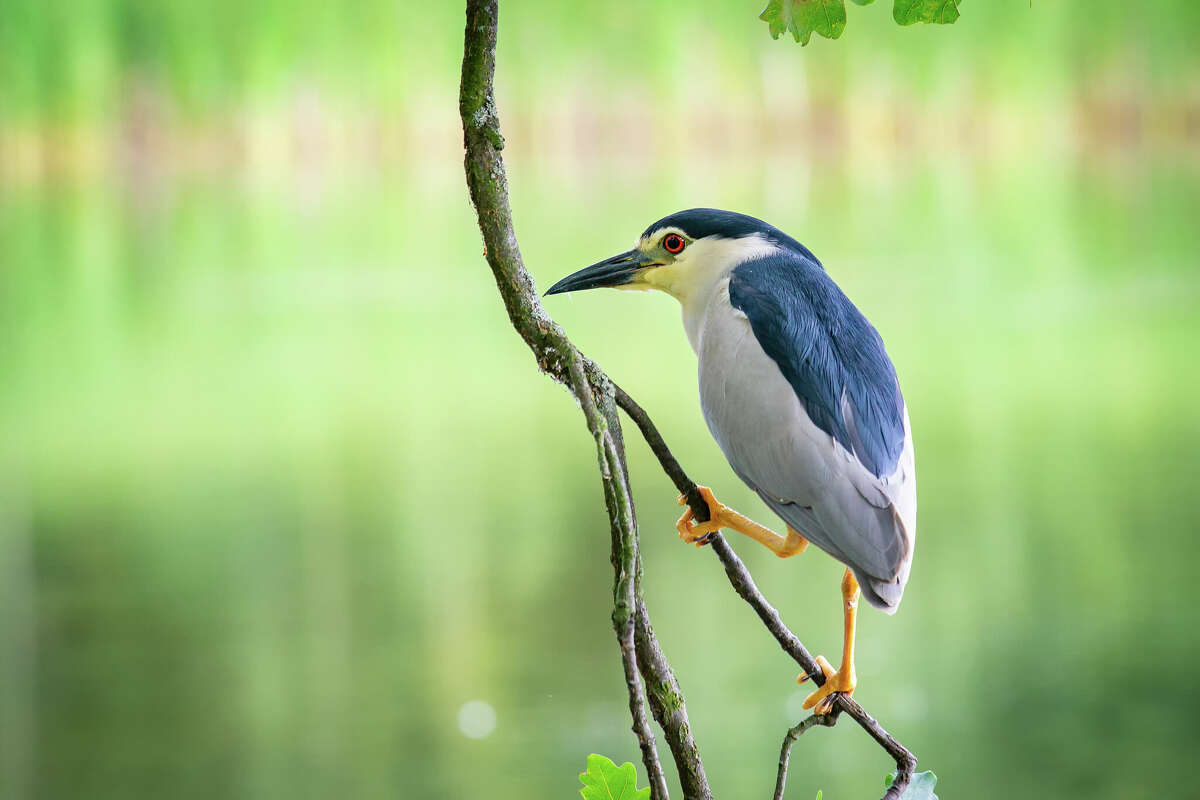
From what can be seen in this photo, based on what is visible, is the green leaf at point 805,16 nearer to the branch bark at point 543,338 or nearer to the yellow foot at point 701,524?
the branch bark at point 543,338

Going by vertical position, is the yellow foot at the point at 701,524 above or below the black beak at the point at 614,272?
below

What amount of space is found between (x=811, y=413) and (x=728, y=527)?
146 mm

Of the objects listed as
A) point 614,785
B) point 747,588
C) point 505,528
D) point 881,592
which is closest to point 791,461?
point 881,592

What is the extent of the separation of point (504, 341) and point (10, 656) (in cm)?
580

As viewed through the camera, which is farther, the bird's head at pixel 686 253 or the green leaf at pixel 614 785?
the bird's head at pixel 686 253

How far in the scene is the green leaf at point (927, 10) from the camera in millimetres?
981

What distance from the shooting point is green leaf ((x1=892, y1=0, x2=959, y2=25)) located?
3.22 ft

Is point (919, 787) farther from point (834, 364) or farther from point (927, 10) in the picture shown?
point (927, 10)

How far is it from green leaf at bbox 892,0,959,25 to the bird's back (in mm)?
341

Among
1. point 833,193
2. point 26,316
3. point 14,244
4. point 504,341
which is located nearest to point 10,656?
point 504,341

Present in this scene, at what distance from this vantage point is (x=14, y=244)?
15672 millimetres

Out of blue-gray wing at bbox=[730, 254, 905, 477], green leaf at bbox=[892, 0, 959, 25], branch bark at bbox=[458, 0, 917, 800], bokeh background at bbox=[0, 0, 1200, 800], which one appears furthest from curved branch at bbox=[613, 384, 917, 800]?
bokeh background at bbox=[0, 0, 1200, 800]

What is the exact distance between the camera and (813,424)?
1244 millimetres

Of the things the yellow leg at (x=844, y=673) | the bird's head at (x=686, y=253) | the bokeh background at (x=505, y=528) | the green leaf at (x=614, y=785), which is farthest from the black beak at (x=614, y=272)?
the bokeh background at (x=505, y=528)
